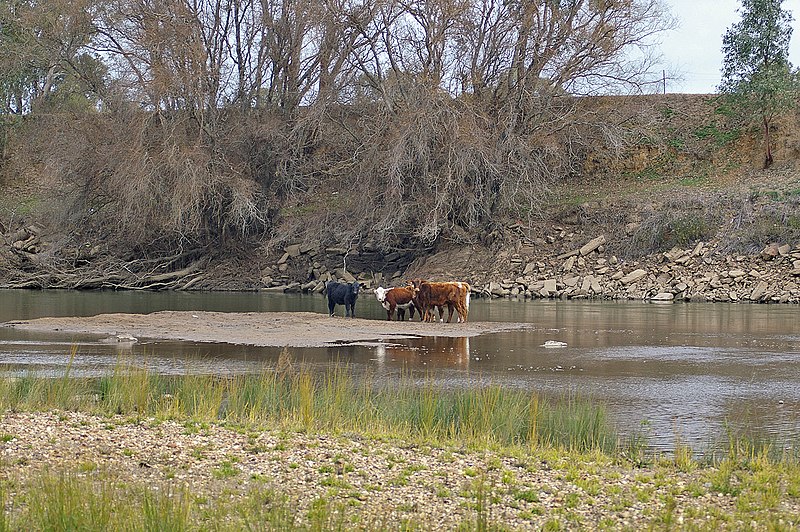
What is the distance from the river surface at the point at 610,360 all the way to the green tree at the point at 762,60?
19908 millimetres

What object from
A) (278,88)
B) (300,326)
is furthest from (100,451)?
(278,88)

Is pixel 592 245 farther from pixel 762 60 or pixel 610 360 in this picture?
pixel 610 360

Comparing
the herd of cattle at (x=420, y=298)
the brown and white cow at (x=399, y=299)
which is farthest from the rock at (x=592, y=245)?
the brown and white cow at (x=399, y=299)

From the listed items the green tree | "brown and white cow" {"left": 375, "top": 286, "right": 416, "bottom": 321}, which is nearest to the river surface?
"brown and white cow" {"left": 375, "top": 286, "right": 416, "bottom": 321}

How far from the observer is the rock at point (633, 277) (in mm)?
39375

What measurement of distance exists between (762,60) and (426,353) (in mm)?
34938

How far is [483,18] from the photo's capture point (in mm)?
42625

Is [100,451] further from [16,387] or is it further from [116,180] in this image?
[116,180]

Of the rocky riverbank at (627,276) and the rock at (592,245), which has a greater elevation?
the rock at (592,245)

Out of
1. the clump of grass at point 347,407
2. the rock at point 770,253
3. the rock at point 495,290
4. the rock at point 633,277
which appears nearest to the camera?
the clump of grass at point 347,407

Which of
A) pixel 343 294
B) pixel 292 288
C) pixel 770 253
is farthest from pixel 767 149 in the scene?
pixel 343 294

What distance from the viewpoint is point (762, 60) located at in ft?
159

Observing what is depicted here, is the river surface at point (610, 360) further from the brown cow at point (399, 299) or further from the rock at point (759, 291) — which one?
the rock at point (759, 291)

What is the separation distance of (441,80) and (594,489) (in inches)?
1355
